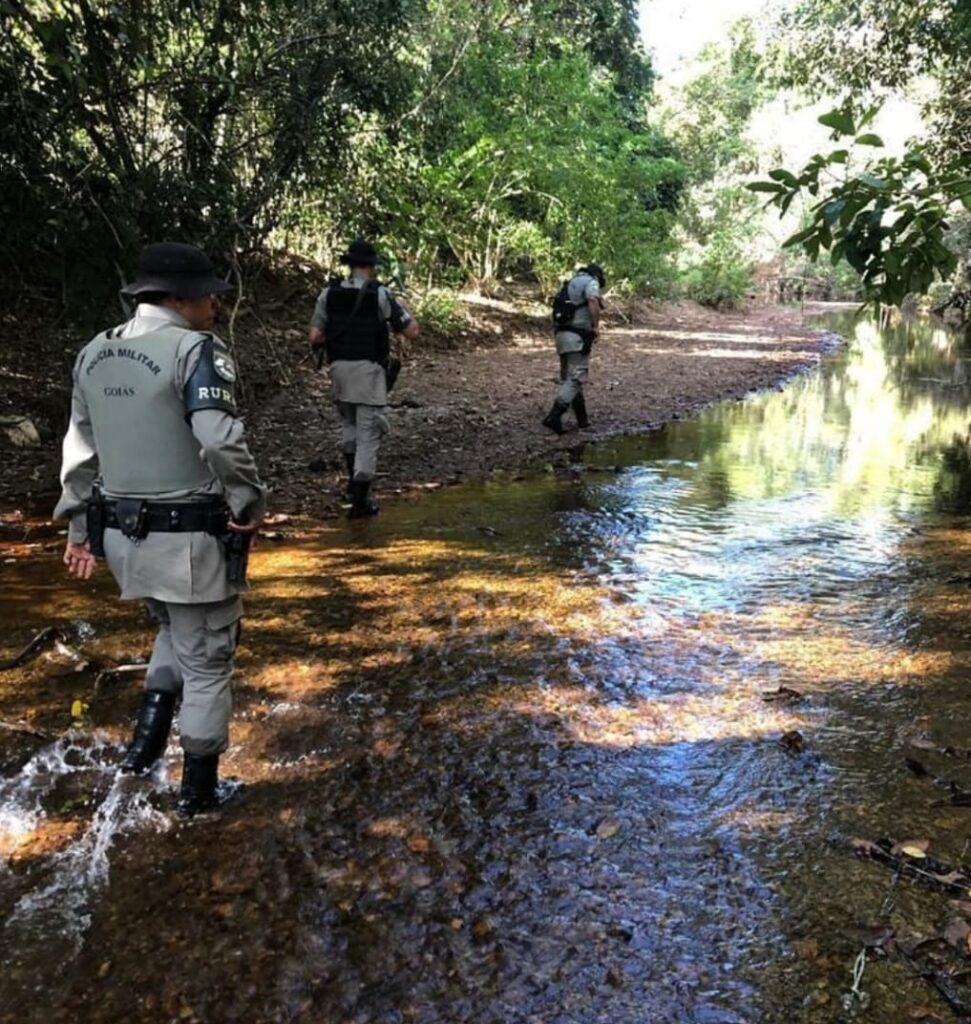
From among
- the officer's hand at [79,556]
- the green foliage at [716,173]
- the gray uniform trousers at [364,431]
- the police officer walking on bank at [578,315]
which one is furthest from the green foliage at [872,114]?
the green foliage at [716,173]

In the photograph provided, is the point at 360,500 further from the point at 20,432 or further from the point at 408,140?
the point at 408,140

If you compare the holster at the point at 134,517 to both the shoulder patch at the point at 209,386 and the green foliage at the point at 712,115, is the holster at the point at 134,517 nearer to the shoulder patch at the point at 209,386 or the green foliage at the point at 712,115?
the shoulder patch at the point at 209,386

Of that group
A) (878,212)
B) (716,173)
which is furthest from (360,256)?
(716,173)

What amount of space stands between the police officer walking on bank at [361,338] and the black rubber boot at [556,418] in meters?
4.08

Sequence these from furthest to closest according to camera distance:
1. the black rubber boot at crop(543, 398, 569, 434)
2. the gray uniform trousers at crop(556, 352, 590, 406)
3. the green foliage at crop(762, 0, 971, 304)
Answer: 1. the black rubber boot at crop(543, 398, 569, 434)
2. the gray uniform trousers at crop(556, 352, 590, 406)
3. the green foliage at crop(762, 0, 971, 304)

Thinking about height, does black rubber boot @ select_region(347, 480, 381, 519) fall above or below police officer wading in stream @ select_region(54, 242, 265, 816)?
below

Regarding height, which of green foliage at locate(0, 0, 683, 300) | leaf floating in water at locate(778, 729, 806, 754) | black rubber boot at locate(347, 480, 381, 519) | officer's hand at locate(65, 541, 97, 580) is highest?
green foliage at locate(0, 0, 683, 300)

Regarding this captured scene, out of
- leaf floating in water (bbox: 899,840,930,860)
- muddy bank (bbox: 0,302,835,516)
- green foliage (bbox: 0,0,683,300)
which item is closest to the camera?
leaf floating in water (bbox: 899,840,930,860)

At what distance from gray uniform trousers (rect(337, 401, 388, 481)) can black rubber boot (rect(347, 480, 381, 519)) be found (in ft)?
0.23

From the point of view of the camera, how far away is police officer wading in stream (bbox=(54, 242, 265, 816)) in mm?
2906

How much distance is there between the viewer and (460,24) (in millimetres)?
16109

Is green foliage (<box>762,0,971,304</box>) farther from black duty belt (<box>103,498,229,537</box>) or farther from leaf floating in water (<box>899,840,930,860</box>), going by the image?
black duty belt (<box>103,498,229,537</box>)

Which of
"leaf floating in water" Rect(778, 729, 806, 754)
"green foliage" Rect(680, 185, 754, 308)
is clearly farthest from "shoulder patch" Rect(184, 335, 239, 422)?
"green foliage" Rect(680, 185, 754, 308)

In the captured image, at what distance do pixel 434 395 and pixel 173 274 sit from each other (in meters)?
9.61
